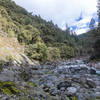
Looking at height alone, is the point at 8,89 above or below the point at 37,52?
below

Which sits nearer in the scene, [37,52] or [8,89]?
[8,89]

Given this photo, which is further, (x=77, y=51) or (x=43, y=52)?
(x=77, y=51)

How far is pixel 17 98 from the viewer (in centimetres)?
360

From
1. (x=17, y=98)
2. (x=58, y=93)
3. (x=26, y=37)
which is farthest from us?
(x=26, y=37)

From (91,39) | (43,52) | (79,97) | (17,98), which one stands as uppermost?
(91,39)

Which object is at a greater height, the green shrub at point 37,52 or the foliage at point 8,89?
the green shrub at point 37,52

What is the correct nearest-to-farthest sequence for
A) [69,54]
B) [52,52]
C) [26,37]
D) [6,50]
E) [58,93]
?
[58,93] < [6,50] < [26,37] < [52,52] < [69,54]

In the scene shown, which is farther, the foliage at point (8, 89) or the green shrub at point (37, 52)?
the green shrub at point (37, 52)

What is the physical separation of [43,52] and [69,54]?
1823cm

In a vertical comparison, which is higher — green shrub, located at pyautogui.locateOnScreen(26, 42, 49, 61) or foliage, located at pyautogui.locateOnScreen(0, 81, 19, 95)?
green shrub, located at pyautogui.locateOnScreen(26, 42, 49, 61)

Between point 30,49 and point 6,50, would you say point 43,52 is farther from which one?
point 6,50

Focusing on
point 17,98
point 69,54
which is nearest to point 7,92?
point 17,98

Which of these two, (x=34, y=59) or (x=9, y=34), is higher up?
(x=9, y=34)

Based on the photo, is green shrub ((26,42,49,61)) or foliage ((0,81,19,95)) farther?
green shrub ((26,42,49,61))
